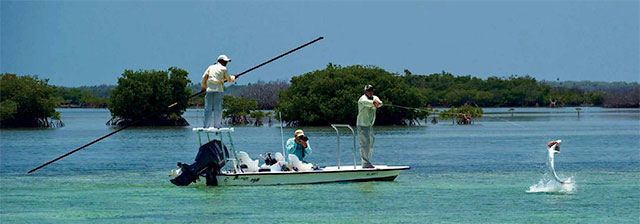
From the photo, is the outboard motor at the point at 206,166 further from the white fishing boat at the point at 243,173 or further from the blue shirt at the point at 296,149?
the blue shirt at the point at 296,149

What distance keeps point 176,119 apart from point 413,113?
1472 centimetres

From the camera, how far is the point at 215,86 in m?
21.5

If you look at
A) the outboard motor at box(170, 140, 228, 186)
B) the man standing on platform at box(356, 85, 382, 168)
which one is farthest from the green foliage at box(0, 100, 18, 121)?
the man standing on platform at box(356, 85, 382, 168)

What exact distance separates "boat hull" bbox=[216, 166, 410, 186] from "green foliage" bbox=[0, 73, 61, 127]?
1828 inches

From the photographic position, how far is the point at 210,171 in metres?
21.9

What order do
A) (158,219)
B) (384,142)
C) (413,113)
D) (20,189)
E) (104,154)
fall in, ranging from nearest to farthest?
(158,219)
(20,189)
(104,154)
(384,142)
(413,113)

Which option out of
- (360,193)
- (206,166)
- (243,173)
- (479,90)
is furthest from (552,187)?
(479,90)

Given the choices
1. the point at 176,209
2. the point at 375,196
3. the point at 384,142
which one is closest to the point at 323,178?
the point at 375,196

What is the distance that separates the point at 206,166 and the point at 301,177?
1.93 meters

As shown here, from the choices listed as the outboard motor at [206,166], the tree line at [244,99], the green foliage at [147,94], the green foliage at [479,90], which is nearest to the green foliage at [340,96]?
the tree line at [244,99]

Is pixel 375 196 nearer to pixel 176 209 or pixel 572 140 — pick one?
pixel 176 209

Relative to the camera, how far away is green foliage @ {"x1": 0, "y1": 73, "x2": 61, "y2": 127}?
66.9 metres

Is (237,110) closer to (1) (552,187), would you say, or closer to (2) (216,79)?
(2) (216,79)

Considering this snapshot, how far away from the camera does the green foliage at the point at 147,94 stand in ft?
225
